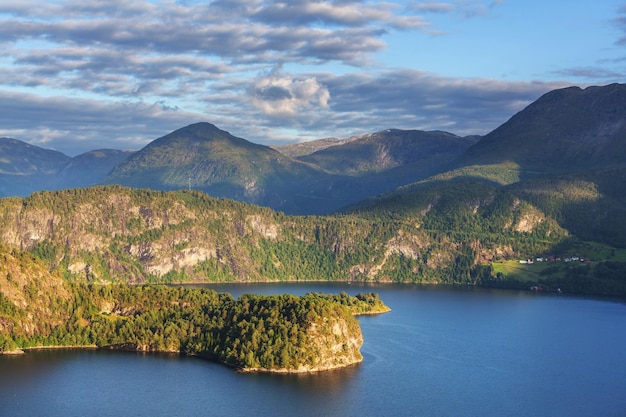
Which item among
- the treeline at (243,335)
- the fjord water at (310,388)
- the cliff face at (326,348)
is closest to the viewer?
the fjord water at (310,388)

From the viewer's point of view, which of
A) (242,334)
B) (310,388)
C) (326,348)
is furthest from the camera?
(242,334)

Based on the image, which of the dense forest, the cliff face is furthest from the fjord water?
the dense forest

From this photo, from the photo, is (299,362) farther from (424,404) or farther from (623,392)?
(623,392)

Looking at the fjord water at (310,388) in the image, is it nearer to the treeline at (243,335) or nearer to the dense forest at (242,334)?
the dense forest at (242,334)

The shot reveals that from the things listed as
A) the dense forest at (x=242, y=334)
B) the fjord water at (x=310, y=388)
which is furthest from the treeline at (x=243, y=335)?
the fjord water at (x=310, y=388)

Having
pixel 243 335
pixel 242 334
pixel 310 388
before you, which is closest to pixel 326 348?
pixel 243 335

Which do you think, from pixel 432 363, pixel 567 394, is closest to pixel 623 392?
pixel 567 394

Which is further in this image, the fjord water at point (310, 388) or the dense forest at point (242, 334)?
the dense forest at point (242, 334)

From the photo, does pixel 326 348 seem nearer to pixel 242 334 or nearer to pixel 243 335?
pixel 243 335

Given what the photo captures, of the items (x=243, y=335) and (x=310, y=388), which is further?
(x=243, y=335)

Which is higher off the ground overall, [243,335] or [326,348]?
[243,335]

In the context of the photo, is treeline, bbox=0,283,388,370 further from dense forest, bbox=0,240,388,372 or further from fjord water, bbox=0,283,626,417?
fjord water, bbox=0,283,626,417
